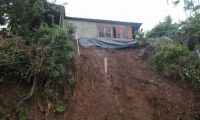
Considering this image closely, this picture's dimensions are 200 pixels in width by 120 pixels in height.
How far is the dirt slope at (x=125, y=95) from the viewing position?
789cm

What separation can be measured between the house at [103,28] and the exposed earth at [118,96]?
12.3 feet

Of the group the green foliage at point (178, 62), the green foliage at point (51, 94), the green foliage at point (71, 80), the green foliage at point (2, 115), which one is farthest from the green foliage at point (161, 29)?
the green foliage at point (2, 115)

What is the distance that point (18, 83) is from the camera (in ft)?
26.3

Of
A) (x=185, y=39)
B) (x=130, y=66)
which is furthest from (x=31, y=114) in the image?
(x=185, y=39)

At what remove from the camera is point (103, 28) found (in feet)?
47.0

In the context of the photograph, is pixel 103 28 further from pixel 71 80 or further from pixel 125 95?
Answer: pixel 125 95

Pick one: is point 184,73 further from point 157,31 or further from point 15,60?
point 15,60

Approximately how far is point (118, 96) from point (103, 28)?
699 centimetres

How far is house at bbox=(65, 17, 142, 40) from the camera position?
13633mm

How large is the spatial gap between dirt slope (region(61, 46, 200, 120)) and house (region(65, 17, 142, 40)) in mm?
3784

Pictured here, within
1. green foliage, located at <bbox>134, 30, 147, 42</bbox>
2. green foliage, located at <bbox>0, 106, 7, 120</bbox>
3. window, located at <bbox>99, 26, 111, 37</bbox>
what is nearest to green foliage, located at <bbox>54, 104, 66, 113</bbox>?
green foliage, located at <bbox>0, 106, 7, 120</bbox>

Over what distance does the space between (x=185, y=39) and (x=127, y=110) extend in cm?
541

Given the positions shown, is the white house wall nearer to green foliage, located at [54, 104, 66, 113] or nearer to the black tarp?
the black tarp

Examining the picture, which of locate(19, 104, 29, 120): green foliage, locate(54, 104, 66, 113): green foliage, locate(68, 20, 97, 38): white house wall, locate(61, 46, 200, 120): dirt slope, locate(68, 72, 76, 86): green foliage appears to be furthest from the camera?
locate(68, 20, 97, 38): white house wall
